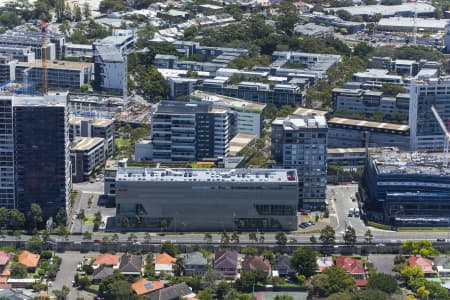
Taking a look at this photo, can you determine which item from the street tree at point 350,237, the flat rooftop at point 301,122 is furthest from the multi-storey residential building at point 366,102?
the street tree at point 350,237

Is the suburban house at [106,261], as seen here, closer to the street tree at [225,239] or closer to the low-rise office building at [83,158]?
the street tree at [225,239]

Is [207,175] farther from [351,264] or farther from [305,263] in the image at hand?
[351,264]

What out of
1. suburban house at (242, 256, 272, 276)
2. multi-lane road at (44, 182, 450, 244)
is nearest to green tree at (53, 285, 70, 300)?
multi-lane road at (44, 182, 450, 244)

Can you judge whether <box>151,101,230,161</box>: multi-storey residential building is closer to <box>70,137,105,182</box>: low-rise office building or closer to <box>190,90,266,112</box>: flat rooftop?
<box>70,137,105,182</box>: low-rise office building

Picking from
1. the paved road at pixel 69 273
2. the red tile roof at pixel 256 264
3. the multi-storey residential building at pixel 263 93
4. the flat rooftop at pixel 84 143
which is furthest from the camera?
the multi-storey residential building at pixel 263 93

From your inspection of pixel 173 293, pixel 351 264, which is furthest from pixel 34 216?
pixel 351 264

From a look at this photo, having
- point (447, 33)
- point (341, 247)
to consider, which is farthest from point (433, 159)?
point (447, 33)
